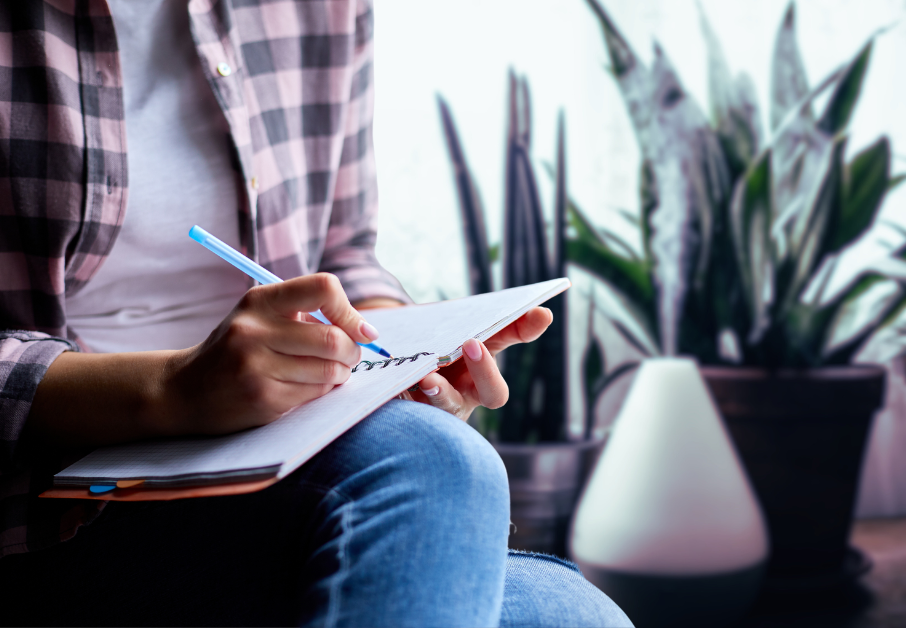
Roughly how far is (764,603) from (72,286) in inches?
44.0

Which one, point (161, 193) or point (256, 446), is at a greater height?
point (161, 193)

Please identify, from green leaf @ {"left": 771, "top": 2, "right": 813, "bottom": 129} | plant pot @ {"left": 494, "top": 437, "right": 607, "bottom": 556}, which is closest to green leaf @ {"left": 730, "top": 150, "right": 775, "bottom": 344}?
green leaf @ {"left": 771, "top": 2, "right": 813, "bottom": 129}

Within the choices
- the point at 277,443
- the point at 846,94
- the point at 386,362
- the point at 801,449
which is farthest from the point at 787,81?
the point at 277,443

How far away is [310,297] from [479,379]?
0.17 metres

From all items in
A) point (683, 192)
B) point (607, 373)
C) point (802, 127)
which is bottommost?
point (607, 373)

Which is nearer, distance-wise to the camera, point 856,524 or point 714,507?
point 714,507

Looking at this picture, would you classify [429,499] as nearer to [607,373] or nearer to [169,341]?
[169,341]

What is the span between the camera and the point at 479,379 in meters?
0.44

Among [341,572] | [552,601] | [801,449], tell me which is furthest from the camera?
[801,449]

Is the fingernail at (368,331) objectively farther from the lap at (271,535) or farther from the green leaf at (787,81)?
the green leaf at (787,81)

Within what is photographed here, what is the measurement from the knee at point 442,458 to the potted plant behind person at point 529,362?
2.46ft

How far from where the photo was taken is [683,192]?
1.16 m

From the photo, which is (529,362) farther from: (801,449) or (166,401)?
(166,401)

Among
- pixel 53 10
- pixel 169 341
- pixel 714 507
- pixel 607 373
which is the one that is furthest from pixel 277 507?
pixel 607 373
